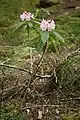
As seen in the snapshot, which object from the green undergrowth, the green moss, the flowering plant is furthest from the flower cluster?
the green undergrowth

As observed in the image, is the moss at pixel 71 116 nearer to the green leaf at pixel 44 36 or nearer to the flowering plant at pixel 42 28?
the flowering plant at pixel 42 28

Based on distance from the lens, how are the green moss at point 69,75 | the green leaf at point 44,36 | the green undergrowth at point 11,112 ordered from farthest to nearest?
the green moss at point 69,75 → the green undergrowth at point 11,112 → the green leaf at point 44,36

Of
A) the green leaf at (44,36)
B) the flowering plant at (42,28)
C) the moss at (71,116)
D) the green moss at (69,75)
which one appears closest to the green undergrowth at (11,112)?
the moss at (71,116)


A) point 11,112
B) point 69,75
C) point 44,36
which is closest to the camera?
point 44,36

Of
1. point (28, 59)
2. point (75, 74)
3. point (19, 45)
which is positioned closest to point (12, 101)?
point (75, 74)

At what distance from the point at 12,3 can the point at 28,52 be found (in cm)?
368

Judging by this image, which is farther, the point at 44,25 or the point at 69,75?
the point at 69,75

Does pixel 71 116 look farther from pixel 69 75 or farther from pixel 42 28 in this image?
pixel 42 28

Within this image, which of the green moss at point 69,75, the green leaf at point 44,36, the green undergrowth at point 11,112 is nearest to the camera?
the green leaf at point 44,36

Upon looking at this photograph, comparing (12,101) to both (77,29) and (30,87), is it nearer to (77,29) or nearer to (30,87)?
(30,87)

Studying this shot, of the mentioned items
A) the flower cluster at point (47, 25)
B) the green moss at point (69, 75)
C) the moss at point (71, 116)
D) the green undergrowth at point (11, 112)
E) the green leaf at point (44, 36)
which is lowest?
the moss at point (71, 116)

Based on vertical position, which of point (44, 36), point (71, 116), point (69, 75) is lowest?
point (71, 116)

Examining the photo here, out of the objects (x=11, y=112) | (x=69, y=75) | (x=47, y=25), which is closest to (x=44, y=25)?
(x=47, y=25)

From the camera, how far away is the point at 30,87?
3666 mm
